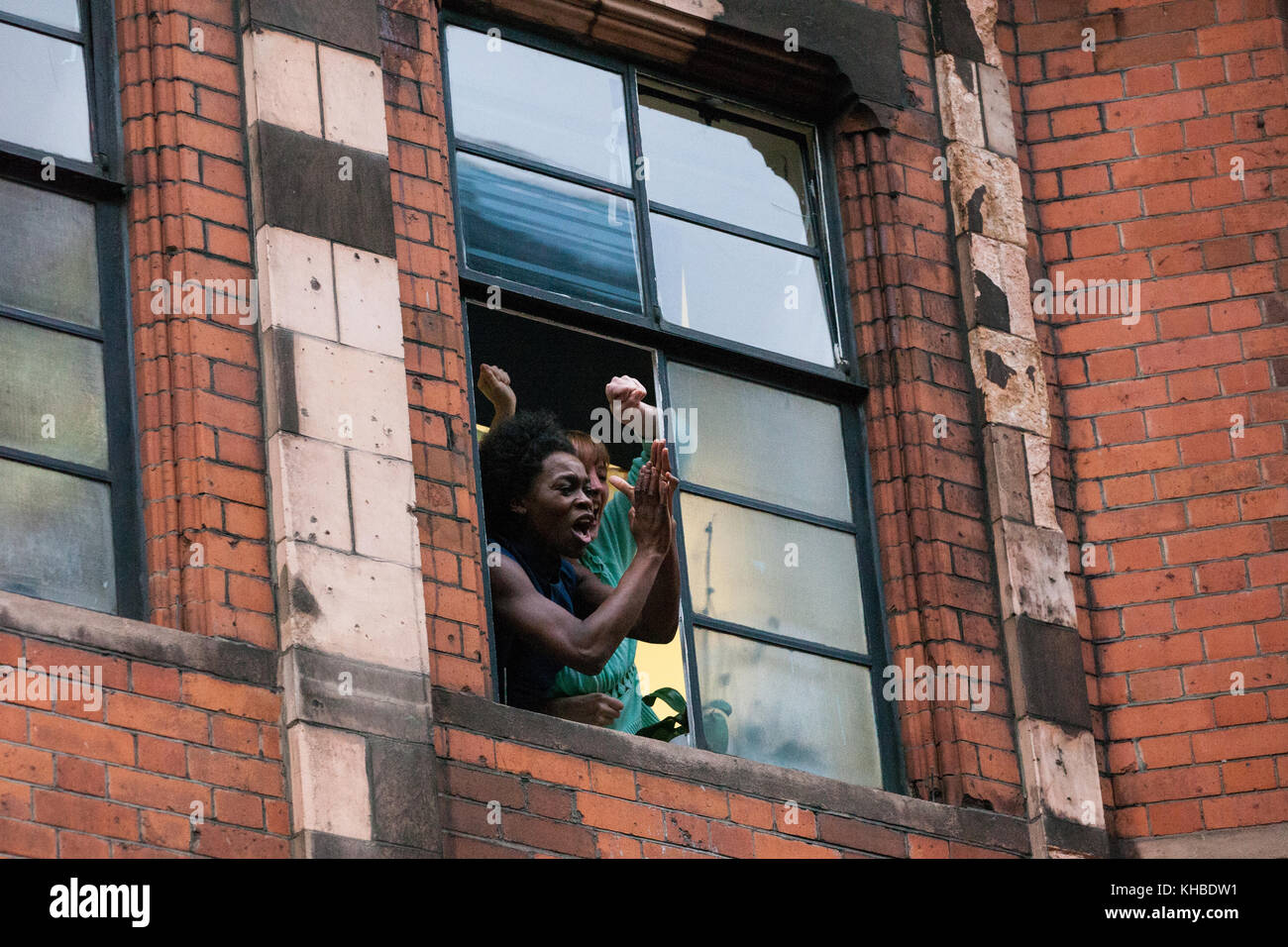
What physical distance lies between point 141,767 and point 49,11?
2.52 m

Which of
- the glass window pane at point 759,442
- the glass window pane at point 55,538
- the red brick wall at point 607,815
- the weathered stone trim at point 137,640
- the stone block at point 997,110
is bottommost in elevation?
the red brick wall at point 607,815

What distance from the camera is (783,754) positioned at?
8.48 meters

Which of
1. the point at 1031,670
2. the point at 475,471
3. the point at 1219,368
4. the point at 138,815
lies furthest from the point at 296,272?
the point at 1219,368

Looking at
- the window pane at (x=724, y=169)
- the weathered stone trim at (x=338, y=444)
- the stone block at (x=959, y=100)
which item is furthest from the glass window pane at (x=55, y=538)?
the stone block at (x=959, y=100)

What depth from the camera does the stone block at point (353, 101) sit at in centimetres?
811

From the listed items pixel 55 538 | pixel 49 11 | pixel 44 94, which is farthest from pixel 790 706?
pixel 49 11

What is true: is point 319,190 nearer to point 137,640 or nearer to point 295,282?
point 295,282

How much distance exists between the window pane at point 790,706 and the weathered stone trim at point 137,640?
5.70 feet

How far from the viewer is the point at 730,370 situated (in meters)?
9.02

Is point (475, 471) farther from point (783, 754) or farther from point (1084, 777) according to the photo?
Answer: point (1084, 777)

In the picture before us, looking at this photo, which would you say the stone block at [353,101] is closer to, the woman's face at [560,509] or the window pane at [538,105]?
the window pane at [538,105]

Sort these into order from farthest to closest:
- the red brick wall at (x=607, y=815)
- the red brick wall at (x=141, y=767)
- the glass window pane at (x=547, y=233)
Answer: the glass window pane at (x=547, y=233), the red brick wall at (x=607, y=815), the red brick wall at (x=141, y=767)

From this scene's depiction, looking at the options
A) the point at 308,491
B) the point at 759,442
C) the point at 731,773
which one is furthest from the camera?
the point at 759,442

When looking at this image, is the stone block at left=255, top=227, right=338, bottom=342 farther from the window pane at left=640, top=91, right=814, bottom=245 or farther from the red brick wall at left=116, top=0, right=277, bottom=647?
the window pane at left=640, top=91, right=814, bottom=245
